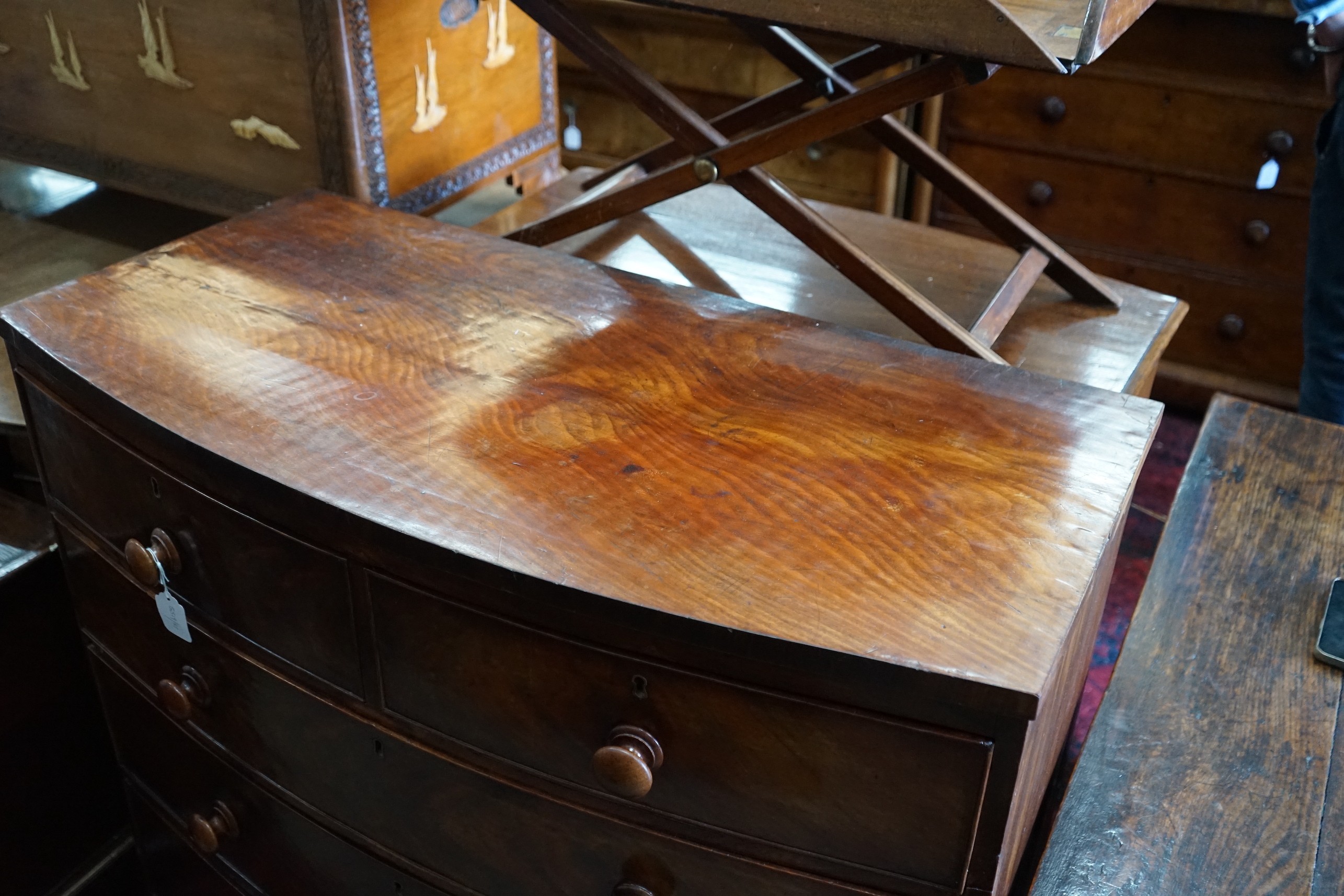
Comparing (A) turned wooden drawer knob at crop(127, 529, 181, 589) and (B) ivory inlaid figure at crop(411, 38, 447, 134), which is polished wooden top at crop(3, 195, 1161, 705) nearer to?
(A) turned wooden drawer knob at crop(127, 529, 181, 589)

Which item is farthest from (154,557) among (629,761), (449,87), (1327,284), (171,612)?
(1327,284)

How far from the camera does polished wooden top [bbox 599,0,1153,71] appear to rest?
855mm

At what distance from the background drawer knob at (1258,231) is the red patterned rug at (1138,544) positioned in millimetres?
391

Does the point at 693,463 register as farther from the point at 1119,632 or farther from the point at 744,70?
the point at 744,70

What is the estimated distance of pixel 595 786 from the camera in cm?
81

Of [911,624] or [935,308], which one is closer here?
[911,624]

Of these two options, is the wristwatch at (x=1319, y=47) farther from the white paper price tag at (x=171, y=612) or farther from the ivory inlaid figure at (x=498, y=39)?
the white paper price tag at (x=171, y=612)

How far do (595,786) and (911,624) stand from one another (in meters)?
0.26

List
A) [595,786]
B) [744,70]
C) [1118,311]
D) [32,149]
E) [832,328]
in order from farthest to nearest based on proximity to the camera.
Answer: [744,70] → [32,149] → [1118,311] → [832,328] → [595,786]

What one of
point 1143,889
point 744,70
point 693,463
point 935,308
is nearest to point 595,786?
point 693,463

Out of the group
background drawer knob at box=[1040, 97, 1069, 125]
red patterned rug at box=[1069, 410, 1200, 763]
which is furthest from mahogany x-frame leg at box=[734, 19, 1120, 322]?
background drawer knob at box=[1040, 97, 1069, 125]

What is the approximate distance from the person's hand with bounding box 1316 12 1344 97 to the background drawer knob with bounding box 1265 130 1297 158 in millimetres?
435

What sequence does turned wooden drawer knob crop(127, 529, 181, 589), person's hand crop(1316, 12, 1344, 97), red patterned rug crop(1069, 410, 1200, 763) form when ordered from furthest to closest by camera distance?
red patterned rug crop(1069, 410, 1200, 763)
person's hand crop(1316, 12, 1344, 97)
turned wooden drawer knob crop(127, 529, 181, 589)

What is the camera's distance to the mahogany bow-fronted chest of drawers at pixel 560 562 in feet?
2.31
